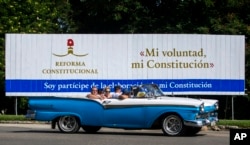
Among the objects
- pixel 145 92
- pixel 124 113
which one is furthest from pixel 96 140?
pixel 145 92

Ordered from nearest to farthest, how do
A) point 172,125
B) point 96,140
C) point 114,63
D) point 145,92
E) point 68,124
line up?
point 96,140
point 172,125
point 145,92
point 68,124
point 114,63

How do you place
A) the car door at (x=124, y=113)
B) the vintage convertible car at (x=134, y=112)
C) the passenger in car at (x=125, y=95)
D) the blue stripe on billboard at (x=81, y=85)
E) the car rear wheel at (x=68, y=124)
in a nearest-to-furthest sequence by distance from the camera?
the vintage convertible car at (x=134, y=112)
the car door at (x=124, y=113)
the passenger in car at (x=125, y=95)
the car rear wheel at (x=68, y=124)
the blue stripe on billboard at (x=81, y=85)

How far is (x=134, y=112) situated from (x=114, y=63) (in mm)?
11577

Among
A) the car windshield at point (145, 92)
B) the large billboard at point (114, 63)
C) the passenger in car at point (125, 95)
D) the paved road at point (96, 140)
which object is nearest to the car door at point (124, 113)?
the passenger in car at point (125, 95)

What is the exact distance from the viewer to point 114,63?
3061 cm

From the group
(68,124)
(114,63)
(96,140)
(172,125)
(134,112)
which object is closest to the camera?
(96,140)

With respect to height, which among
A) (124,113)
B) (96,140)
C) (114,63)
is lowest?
(96,140)

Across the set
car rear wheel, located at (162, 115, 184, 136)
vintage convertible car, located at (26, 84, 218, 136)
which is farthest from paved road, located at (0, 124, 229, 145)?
vintage convertible car, located at (26, 84, 218, 136)

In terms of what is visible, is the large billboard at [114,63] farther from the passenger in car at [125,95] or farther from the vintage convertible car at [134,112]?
the passenger in car at [125,95]

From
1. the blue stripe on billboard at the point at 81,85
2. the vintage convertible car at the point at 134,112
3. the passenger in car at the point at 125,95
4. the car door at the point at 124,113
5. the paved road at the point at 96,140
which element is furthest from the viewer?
the blue stripe on billboard at the point at 81,85

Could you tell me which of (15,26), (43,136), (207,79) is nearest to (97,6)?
(15,26)

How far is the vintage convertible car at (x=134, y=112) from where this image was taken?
1877cm

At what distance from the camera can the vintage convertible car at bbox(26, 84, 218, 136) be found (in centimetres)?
1877

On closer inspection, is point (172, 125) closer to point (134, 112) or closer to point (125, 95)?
point (134, 112)
